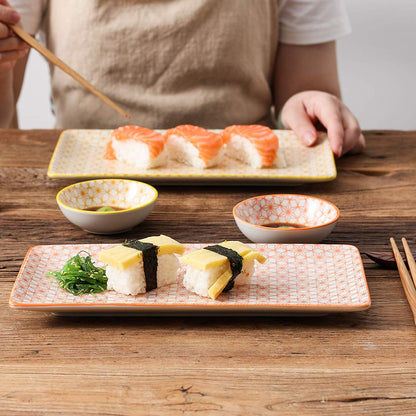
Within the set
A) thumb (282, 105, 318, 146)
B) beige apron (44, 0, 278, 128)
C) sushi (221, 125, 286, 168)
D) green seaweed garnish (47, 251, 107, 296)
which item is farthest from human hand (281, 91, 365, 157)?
green seaweed garnish (47, 251, 107, 296)

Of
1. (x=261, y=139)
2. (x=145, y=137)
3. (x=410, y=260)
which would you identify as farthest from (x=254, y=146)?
(x=410, y=260)

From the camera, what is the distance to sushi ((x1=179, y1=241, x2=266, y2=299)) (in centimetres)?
87

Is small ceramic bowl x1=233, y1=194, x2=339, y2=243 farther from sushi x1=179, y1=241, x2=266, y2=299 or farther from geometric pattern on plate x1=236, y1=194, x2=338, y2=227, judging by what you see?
sushi x1=179, y1=241, x2=266, y2=299

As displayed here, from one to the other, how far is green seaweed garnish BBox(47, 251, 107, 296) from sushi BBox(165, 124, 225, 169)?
1.81 feet

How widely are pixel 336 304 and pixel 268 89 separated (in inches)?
52.1

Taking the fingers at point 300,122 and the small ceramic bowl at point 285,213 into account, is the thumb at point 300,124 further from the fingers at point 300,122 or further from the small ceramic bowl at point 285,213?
the small ceramic bowl at point 285,213

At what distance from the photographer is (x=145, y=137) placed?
144 cm

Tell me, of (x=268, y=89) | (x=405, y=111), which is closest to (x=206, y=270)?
(x=268, y=89)

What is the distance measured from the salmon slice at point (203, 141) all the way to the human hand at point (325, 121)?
Result: 0.29 m

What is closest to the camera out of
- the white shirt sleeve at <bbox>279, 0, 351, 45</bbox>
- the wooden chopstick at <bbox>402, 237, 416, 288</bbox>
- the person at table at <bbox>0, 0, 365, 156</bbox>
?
the wooden chopstick at <bbox>402, 237, 416, 288</bbox>

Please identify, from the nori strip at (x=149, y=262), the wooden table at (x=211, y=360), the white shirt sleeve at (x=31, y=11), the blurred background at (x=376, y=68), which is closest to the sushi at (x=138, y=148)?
the wooden table at (x=211, y=360)

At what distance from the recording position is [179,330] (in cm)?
86

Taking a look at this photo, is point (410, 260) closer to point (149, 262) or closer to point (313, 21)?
point (149, 262)

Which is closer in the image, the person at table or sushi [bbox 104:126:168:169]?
sushi [bbox 104:126:168:169]
